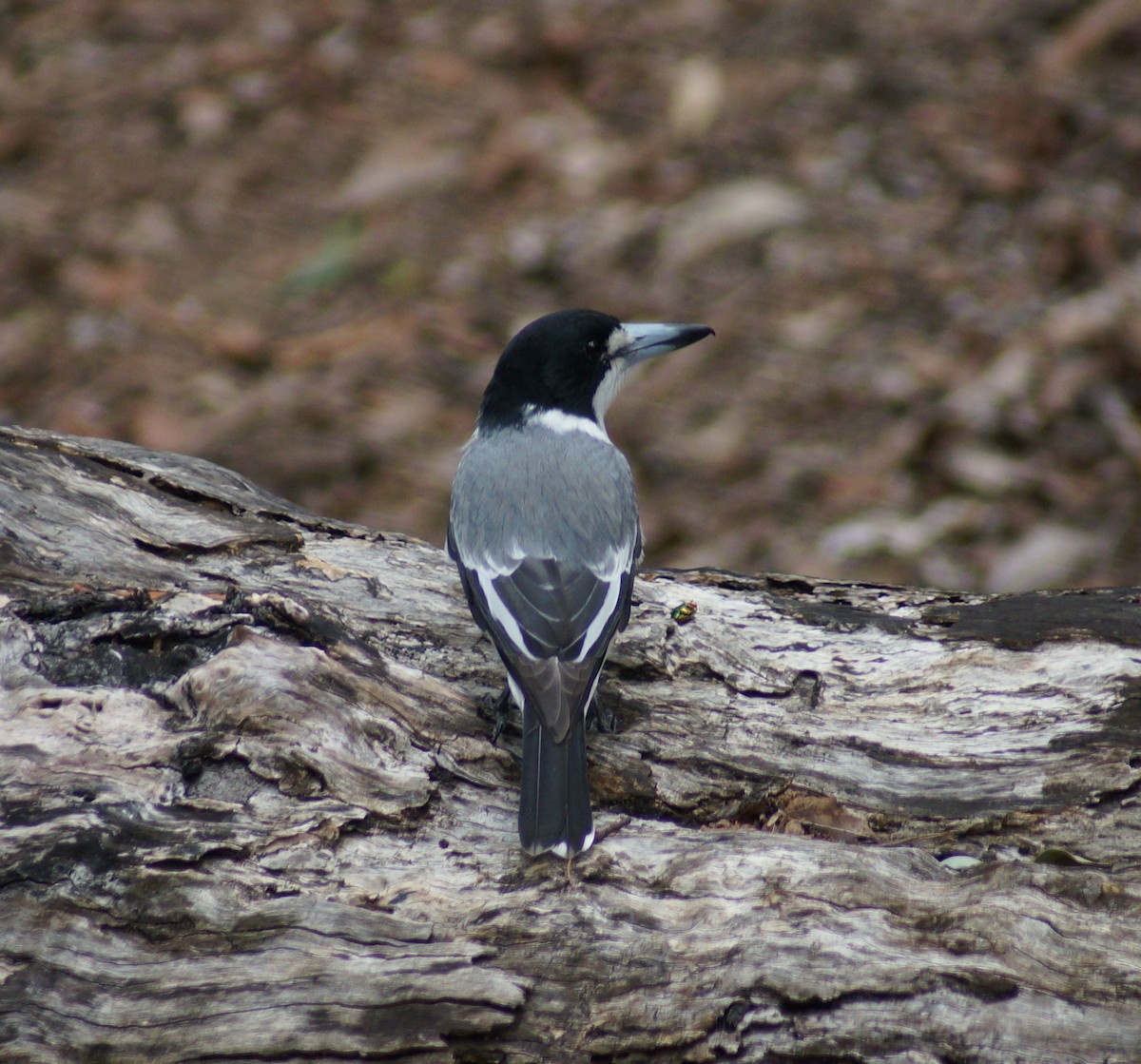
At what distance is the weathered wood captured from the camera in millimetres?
2545

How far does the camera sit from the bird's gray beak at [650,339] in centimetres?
479

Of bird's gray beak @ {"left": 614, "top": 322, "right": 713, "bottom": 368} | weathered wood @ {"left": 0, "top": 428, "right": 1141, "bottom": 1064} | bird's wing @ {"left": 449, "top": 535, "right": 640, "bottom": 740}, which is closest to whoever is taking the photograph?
weathered wood @ {"left": 0, "top": 428, "right": 1141, "bottom": 1064}

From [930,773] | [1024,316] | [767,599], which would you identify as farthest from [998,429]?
[930,773]

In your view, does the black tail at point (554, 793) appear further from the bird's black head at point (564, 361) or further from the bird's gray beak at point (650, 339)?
the bird's gray beak at point (650, 339)

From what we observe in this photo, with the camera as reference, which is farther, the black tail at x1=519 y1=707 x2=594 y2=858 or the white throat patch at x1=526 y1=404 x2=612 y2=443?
the white throat patch at x1=526 y1=404 x2=612 y2=443

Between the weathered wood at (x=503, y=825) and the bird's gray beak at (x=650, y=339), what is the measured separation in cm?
136

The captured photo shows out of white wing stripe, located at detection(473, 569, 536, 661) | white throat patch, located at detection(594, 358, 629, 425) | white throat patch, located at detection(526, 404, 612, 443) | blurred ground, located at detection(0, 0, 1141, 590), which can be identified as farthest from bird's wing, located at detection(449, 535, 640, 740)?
blurred ground, located at detection(0, 0, 1141, 590)

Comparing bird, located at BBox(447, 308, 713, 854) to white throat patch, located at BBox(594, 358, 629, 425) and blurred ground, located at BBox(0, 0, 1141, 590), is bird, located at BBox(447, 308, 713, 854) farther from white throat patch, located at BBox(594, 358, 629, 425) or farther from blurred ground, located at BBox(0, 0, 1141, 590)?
blurred ground, located at BBox(0, 0, 1141, 590)

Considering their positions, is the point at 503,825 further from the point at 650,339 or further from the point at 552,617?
the point at 650,339

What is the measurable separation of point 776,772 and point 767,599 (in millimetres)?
732

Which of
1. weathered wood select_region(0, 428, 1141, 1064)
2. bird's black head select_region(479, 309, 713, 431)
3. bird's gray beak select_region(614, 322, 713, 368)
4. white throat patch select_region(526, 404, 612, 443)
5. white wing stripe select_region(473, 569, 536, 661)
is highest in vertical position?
bird's gray beak select_region(614, 322, 713, 368)

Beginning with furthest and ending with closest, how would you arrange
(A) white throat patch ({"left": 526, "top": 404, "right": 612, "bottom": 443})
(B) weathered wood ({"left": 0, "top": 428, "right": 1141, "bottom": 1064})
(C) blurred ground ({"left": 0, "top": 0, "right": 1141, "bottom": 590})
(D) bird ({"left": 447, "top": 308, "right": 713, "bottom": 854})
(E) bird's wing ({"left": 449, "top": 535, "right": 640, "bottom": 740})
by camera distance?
1. (C) blurred ground ({"left": 0, "top": 0, "right": 1141, "bottom": 590})
2. (A) white throat patch ({"left": 526, "top": 404, "right": 612, "bottom": 443})
3. (E) bird's wing ({"left": 449, "top": 535, "right": 640, "bottom": 740})
4. (D) bird ({"left": 447, "top": 308, "right": 713, "bottom": 854})
5. (B) weathered wood ({"left": 0, "top": 428, "right": 1141, "bottom": 1064})

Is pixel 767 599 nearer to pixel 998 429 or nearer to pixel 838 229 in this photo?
pixel 998 429

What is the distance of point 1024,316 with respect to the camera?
5.93 m
